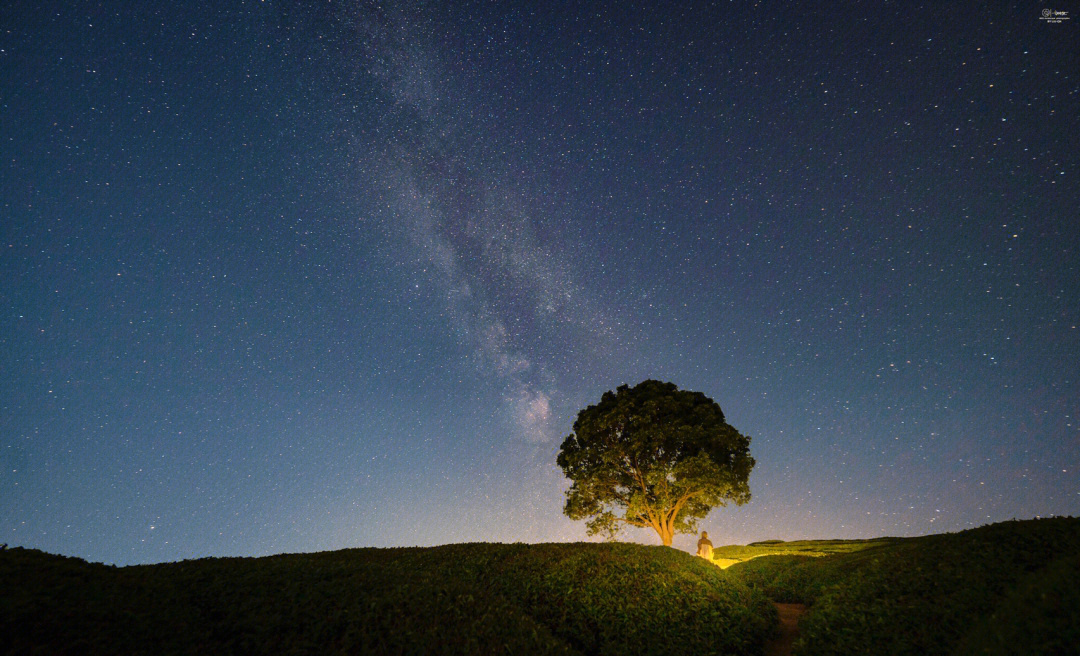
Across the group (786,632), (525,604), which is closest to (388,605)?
(525,604)

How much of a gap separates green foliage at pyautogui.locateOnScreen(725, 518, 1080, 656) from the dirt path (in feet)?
3.20

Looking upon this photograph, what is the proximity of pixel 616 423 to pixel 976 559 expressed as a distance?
1857 cm

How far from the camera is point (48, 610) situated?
6.70 m

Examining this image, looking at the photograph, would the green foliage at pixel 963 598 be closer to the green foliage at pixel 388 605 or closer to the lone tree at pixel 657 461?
the green foliage at pixel 388 605

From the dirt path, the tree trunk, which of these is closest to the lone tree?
the tree trunk

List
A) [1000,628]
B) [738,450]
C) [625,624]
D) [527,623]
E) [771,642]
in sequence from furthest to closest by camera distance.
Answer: [738,450]
[771,642]
[625,624]
[527,623]
[1000,628]

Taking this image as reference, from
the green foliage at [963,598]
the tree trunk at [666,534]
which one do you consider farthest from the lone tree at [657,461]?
the green foliage at [963,598]

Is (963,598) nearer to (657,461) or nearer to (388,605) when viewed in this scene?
(388,605)

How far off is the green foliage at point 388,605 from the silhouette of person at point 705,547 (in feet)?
35.5

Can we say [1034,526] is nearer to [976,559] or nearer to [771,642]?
[976,559]

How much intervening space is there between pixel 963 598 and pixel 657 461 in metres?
18.1

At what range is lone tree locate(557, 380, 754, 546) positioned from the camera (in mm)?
26312

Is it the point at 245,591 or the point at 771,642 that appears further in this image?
the point at 771,642

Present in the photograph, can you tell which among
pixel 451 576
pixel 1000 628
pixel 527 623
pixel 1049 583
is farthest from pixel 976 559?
pixel 451 576
